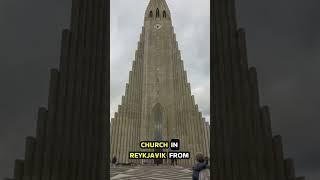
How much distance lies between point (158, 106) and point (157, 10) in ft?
34.9

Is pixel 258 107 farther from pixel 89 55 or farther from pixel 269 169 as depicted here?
pixel 89 55

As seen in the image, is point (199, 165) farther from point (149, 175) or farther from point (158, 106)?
point (158, 106)

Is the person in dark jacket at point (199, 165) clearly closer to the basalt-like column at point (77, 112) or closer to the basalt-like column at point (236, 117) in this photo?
the basalt-like column at point (236, 117)

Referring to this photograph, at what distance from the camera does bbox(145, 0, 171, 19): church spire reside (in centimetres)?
3925

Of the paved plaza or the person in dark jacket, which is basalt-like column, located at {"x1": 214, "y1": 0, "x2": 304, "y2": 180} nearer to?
the person in dark jacket

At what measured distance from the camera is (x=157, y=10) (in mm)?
39844

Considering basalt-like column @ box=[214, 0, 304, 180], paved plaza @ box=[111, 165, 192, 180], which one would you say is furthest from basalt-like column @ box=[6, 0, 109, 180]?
paved plaza @ box=[111, 165, 192, 180]

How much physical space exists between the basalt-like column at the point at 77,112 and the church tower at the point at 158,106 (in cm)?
2823

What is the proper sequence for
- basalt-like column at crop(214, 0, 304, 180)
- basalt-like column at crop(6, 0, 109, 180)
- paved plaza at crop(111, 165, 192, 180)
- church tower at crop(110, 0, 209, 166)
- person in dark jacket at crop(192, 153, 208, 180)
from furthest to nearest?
church tower at crop(110, 0, 209, 166)
paved plaza at crop(111, 165, 192, 180)
person in dark jacket at crop(192, 153, 208, 180)
basalt-like column at crop(6, 0, 109, 180)
basalt-like column at crop(214, 0, 304, 180)

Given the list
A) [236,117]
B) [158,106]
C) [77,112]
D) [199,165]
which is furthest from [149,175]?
[158,106]

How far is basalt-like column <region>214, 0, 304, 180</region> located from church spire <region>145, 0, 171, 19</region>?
34.0 m

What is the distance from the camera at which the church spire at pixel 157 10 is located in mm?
39250

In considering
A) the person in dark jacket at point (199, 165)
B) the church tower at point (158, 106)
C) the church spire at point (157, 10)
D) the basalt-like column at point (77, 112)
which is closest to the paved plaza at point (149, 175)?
the person in dark jacket at point (199, 165)

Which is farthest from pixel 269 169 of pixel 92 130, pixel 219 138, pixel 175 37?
pixel 175 37
